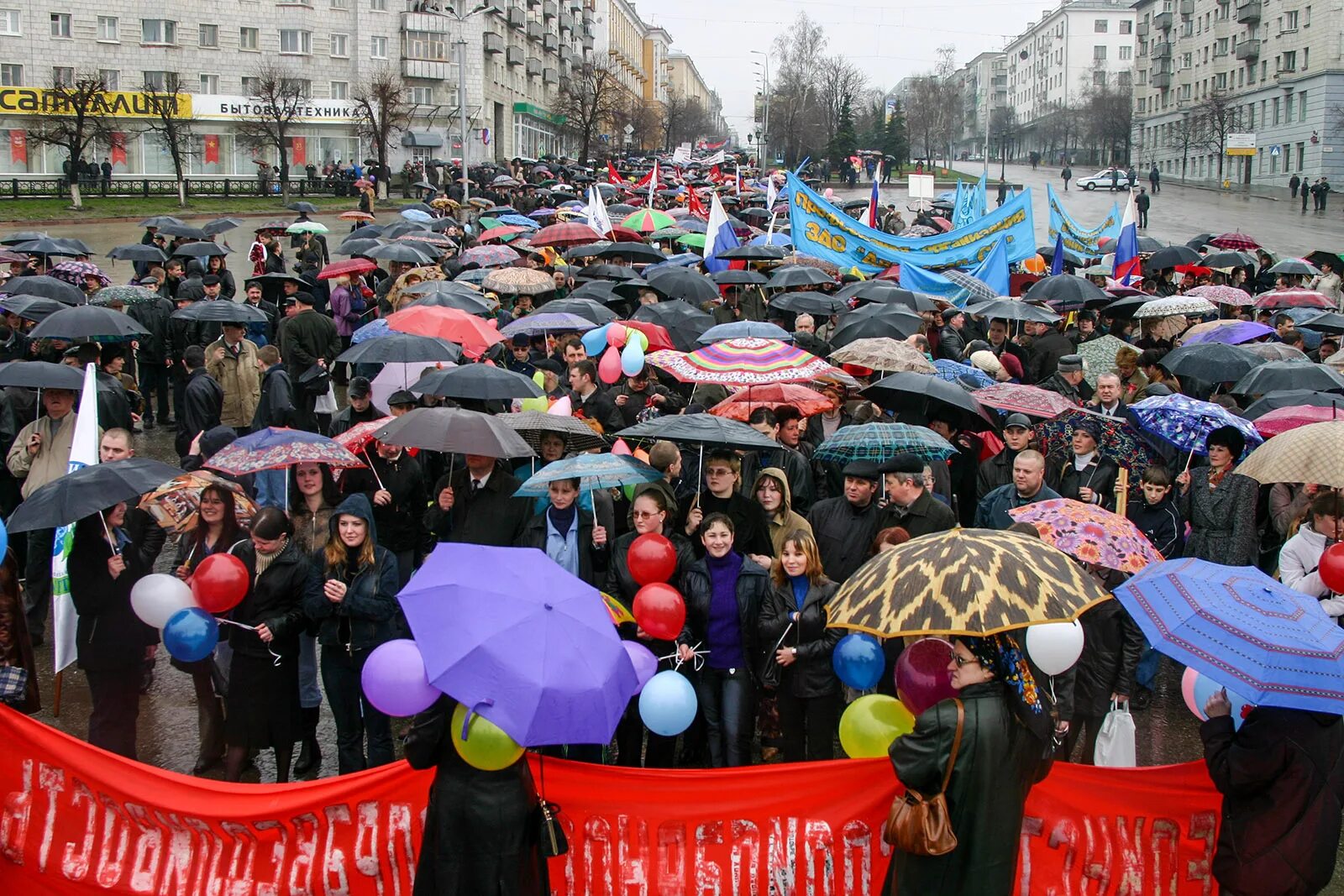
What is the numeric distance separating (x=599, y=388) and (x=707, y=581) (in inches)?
144

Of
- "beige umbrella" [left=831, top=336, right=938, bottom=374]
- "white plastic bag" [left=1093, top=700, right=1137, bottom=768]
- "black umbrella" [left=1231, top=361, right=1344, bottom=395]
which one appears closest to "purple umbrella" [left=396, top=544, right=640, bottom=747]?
"white plastic bag" [left=1093, top=700, right=1137, bottom=768]

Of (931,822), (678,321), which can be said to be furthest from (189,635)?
(678,321)

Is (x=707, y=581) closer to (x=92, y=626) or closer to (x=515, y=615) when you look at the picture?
(x=515, y=615)

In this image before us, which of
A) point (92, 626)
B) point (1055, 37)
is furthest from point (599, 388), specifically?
point (1055, 37)

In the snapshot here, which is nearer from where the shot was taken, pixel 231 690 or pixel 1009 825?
pixel 1009 825

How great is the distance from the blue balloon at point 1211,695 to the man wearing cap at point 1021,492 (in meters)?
2.00

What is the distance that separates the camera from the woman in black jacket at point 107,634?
5.85 meters

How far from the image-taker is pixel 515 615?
12.1 ft

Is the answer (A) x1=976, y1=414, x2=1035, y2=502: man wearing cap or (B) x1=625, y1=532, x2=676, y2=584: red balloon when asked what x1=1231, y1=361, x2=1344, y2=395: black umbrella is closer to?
(A) x1=976, y1=414, x2=1035, y2=502: man wearing cap

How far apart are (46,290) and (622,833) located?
1015 cm

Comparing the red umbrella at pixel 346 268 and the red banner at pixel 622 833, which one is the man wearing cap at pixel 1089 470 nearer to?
the red banner at pixel 622 833

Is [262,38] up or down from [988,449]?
up

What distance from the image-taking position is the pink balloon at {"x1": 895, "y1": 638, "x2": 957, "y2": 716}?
4.06 meters

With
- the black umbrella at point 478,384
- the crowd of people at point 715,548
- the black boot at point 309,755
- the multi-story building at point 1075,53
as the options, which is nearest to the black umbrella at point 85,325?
the crowd of people at point 715,548
